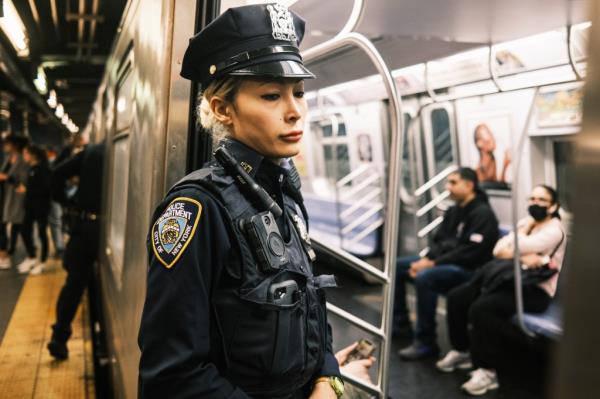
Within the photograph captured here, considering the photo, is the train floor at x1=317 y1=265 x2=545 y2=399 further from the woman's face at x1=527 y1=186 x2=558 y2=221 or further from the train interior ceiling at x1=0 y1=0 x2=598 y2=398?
the woman's face at x1=527 y1=186 x2=558 y2=221

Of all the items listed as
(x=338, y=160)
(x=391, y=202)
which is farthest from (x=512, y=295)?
(x=338, y=160)

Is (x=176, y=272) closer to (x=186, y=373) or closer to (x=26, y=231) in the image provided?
(x=186, y=373)

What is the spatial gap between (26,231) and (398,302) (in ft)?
16.8

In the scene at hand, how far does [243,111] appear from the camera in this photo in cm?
131

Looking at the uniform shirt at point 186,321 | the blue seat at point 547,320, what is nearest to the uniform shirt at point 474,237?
the blue seat at point 547,320

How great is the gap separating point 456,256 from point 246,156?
4.19m

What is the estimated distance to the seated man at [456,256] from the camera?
4.96 m

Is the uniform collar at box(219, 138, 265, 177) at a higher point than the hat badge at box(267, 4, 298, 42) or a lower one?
lower

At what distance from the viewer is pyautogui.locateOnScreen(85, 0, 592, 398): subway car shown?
1936 millimetres

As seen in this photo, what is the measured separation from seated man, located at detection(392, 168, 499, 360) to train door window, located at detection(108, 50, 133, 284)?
274cm

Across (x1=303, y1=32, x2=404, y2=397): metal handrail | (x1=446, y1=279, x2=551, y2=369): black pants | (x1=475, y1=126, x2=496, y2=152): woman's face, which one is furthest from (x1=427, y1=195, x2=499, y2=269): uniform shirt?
(x1=303, y1=32, x2=404, y2=397): metal handrail

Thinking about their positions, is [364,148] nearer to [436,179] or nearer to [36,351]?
[436,179]

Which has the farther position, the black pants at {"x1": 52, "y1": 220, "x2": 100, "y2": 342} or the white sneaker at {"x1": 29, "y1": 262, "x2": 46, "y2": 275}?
the white sneaker at {"x1": 29, "y1": 262, "x2": 46, "y2": 275}

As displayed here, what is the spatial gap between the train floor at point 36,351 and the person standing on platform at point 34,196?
1.02 m
